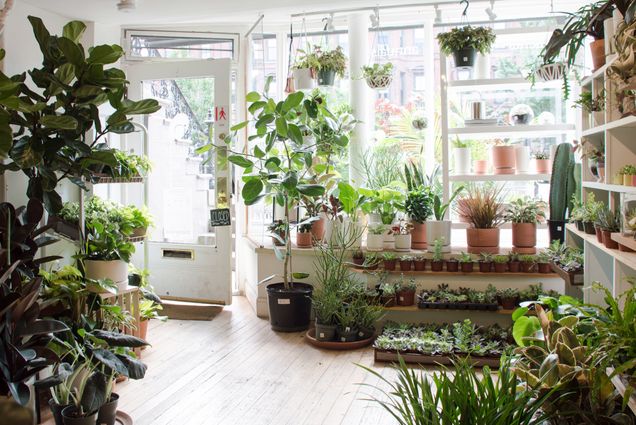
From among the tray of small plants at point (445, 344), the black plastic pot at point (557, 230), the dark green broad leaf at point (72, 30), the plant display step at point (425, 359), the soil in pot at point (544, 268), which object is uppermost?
the dark green broad leaf at point (72, 30)

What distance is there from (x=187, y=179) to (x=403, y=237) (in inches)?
85.6

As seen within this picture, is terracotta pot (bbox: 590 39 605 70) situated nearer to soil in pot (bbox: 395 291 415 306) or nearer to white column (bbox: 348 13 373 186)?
soil in pot (bbox: 395 291 415 306)

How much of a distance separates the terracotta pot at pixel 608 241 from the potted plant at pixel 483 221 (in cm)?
216

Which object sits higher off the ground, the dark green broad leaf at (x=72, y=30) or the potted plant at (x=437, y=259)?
the dark green broad leaf at (x=72, y=30)

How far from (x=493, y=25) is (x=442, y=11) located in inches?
19.8

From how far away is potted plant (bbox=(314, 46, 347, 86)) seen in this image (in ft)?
17.9

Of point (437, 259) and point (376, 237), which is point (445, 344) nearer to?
point (437, 259)

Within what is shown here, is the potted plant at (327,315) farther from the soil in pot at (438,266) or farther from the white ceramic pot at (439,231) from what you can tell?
the white ceramic pot at (439,231)

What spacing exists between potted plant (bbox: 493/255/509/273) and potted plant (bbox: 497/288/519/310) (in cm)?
19

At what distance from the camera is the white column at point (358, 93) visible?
232 inches

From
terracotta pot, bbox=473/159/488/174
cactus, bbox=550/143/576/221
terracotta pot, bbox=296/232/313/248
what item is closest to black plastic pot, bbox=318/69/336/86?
terracotta pot, bbox=296/232/313/248

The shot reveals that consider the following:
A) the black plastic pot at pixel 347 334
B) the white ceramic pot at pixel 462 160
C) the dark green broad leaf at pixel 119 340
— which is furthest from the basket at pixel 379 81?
the dark green broad leaf at pixel 119 340

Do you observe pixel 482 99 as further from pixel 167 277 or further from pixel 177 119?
pixel 167 277

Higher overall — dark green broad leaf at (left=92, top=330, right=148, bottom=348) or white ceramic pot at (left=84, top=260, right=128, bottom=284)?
white ceramic pot at (left=84, top=260, right=128, bottom=284)
